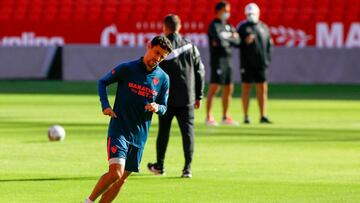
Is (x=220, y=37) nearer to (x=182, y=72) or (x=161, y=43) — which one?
(x=182, y=72)

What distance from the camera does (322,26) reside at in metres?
38.8

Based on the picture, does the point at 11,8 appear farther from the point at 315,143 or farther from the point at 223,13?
the point at 315,143

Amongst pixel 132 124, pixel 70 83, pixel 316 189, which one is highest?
pixel 132 124

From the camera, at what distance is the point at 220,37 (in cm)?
2211

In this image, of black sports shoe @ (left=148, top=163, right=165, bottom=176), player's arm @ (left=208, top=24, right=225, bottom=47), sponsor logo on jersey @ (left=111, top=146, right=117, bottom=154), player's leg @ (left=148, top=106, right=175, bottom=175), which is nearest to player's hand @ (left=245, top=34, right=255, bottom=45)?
player's arm @ (left=208, top=24, right=225, bottom=47)

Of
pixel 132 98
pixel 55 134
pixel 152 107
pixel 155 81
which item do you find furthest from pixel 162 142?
pixel 55 134

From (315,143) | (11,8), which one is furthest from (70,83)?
(315,143)

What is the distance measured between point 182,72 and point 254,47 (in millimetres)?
8462

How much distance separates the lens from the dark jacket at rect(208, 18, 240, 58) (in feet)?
72.5

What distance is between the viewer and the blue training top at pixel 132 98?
11.0 m

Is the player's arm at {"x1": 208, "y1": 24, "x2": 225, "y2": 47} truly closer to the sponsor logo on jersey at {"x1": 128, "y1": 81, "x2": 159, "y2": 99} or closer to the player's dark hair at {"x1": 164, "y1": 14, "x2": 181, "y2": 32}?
the player's dark hair at {"x1": 164, "y1": 14, "x2": 181, "y2": 32}

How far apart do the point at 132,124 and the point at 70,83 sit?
25.8 m

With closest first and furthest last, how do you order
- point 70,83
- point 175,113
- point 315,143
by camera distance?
point 175,113
point 315,143
point 70,83

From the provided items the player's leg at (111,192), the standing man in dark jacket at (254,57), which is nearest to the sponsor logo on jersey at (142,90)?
the player's leg at (111,192)
